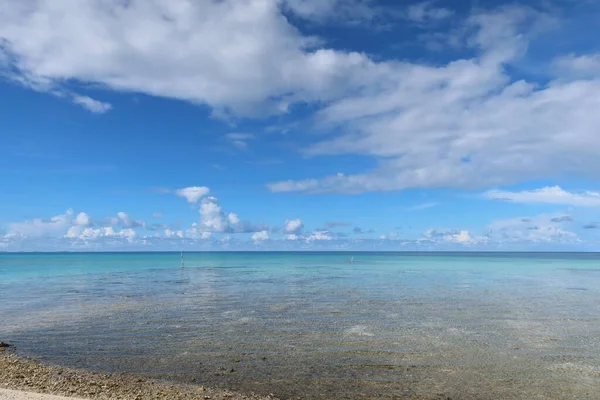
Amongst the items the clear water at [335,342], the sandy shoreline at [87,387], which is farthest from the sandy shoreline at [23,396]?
the clear water at [335,342]

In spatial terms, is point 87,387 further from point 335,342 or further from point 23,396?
point 335,342

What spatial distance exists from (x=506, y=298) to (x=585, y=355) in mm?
19681

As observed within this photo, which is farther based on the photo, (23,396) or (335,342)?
(335,342)

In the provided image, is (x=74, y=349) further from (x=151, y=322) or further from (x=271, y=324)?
(x=271, y=324)

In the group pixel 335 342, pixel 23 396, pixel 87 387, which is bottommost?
pixel 87 387

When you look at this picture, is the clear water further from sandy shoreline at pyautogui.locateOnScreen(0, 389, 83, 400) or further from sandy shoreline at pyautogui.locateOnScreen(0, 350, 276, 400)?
sandy shoreline at pyautogui.locateOnScreen(0, 389, 83, 400)

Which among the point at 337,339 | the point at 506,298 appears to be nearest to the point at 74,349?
the point at 337,339

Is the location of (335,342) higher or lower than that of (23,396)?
lower

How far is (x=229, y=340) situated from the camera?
20.6 metres

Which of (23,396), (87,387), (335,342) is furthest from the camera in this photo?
(335,342)

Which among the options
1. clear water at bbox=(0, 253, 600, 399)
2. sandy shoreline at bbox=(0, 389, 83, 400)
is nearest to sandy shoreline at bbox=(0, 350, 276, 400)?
sandy shoreline at bbox=(0, 389, 83, 400)

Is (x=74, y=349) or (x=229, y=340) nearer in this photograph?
(x=74, y=349)

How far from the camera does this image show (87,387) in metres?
13.7

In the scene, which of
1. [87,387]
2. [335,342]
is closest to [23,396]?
[87,387]
